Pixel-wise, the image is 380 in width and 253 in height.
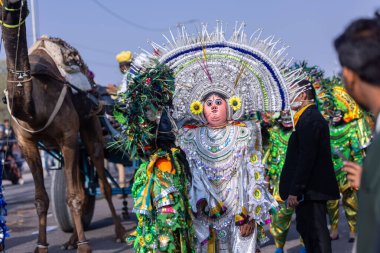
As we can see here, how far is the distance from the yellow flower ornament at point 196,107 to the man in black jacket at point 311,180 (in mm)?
891

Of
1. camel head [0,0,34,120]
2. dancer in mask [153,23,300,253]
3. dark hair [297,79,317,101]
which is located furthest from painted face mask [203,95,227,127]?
camel head [0,0,34,120]

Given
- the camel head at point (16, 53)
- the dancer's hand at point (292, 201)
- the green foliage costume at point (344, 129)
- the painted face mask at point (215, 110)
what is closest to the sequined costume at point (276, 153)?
the green foliage costume at point (344, 129)

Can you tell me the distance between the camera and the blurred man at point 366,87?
2.10m

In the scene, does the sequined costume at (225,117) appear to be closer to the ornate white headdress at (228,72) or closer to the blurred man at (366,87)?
the ornate white headdress at (228,72)

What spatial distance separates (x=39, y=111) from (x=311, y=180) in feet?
10.4

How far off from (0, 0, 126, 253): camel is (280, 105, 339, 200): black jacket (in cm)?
280

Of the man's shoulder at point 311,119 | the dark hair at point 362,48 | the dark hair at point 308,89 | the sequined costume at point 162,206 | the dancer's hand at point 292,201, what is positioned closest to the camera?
the dark hair at point 362,48

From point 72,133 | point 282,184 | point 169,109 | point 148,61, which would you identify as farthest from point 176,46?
point 72,133

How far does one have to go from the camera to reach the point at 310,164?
569cm

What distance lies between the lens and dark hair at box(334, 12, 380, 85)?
2387 millimetres

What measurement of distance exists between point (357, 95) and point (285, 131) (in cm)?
563

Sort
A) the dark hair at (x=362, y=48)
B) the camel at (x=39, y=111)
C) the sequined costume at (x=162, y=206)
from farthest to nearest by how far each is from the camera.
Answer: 1. the camel at (x=39, y=111)
2. the sequined costume at (x=162, y=206)
3. the dark hair at (x=362, y=48)

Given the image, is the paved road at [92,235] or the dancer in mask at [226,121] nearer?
the dancer in mask at [226,121]

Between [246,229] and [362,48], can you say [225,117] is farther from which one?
[362,48]
